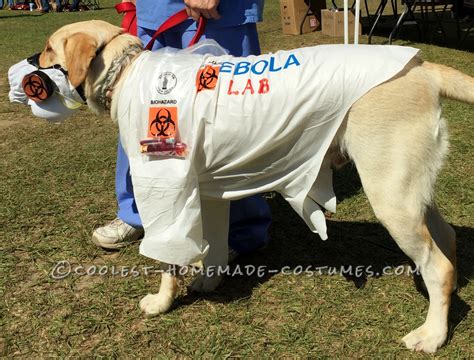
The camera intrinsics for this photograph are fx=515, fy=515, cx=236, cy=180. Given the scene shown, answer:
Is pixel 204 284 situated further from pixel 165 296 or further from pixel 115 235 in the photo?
pixel 115 235

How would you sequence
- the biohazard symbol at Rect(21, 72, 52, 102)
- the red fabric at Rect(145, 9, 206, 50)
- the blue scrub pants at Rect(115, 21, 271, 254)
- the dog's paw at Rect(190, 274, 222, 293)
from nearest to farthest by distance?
the biohazard symbol at Rect(21, 72, 52, 102), the red fabric at Rect(145, 9, 206, 50), the blue scrub pants at Rect(115, 21, 271, 254), the dog's paw at Rect(190, 274, 222, 293)

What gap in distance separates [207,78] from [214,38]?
0.53m

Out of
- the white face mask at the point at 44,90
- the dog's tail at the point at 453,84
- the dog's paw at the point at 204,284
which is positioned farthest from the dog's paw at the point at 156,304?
the dog's tail at the point at 453,84

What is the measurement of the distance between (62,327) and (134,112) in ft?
3.65

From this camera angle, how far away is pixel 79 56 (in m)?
2.24

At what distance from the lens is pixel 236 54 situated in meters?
2.69

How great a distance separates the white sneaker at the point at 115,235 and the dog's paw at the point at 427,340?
5.60 ft

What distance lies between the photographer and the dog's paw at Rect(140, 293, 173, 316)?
8.33 feet

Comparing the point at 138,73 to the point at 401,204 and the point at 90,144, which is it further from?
the point at 90,144

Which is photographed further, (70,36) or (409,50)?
(70,36)

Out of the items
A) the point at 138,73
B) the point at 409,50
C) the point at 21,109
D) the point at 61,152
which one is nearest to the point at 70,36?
the point at 138,73

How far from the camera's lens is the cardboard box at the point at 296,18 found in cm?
995

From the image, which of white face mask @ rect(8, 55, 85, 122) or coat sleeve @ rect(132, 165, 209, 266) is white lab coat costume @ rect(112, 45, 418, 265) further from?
white face mask @ rect(8, 55, 85, 122)

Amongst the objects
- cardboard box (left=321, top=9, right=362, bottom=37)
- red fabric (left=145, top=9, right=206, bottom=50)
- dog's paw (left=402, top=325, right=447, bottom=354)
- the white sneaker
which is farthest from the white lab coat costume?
cardboard box (left=321, top=9, right=362, bottom=37)
